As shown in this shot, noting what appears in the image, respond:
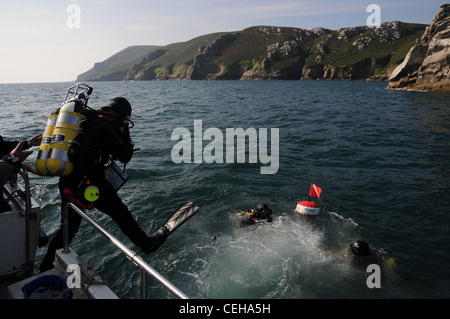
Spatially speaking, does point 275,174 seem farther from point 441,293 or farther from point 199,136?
point 199,136

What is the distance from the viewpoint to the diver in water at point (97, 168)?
4.45m

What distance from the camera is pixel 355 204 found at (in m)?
10.4

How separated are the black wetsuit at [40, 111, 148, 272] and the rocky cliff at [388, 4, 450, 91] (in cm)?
6221

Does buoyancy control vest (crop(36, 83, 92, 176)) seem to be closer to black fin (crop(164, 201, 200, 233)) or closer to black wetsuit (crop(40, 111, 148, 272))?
black wetsuit (crop(40, 111, 148, 272))

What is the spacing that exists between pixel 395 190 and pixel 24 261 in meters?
12.1

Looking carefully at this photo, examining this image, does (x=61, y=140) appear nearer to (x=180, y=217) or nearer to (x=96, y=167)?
(x=96, y=167)

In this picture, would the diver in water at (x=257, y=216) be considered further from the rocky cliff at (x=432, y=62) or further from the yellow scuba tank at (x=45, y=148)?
the rocky cliff at (x=432, y=62)

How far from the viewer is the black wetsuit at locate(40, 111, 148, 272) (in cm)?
445

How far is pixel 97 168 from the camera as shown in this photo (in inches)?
185

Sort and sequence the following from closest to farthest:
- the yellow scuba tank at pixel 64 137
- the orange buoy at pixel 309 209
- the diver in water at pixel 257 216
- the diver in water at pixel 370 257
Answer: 1. the yellow scuba tank at pixel 64 137
2. the diver in water at pixel 370 257
3. the diver in water at pixel 257 216
4. the orange buoy at pixel 309 209

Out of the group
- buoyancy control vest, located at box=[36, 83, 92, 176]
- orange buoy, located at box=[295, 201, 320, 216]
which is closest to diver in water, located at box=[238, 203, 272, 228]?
orange buoy, located at box=[295, 201, 320, 216]

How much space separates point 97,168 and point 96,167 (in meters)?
0.03

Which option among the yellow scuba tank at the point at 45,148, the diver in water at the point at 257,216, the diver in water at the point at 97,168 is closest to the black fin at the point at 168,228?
the diver in water at the point at 97,168
